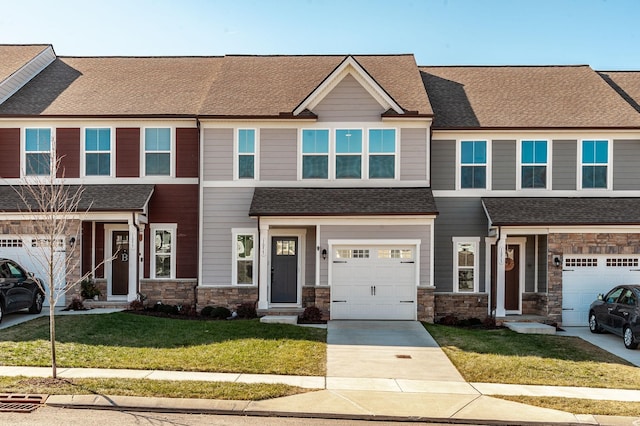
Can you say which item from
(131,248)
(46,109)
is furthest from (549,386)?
(46,109)

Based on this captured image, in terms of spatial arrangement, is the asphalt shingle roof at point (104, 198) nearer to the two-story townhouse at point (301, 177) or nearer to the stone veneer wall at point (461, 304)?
the two-story townhouse at point (301, 177)

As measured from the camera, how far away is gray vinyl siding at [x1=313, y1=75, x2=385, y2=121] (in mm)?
18141

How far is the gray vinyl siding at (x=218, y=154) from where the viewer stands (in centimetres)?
1828

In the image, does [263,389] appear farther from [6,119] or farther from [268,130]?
[6,119]

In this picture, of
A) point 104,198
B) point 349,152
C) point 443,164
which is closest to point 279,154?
point 349,152

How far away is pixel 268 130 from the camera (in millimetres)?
18312

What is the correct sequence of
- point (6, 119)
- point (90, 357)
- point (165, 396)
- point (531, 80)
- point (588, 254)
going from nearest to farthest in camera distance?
point (165, 396) < point (90, 357) < point (588, 254) < point (6, 119) < point (531, 80)

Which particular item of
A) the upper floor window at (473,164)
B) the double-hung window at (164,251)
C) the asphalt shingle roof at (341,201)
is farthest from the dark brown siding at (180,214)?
the upper floor window at (473,164)

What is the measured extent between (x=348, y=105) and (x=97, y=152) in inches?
349

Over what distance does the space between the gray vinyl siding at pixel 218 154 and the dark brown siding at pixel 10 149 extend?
258 inches

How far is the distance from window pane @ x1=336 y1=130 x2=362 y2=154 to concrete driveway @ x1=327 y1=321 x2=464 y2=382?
5.71 meters

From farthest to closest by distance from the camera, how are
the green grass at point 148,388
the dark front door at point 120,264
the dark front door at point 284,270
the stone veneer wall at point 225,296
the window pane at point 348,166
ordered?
the dark front door at point 120,264, the dark front door at point 284,270, the window pane at point 348,166, the stone veneer wall at point 225,296, the green grass at point 148,388

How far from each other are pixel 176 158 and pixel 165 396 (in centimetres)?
1127

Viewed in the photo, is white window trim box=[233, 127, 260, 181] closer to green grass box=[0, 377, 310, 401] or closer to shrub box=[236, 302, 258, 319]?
shrub box=[236, 302, 258, 319]
